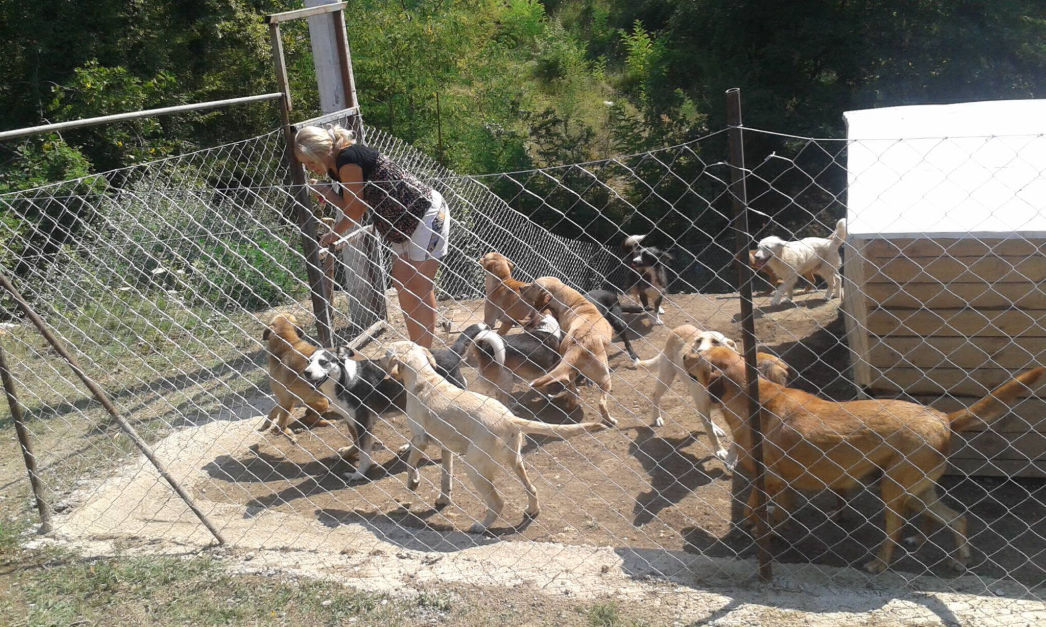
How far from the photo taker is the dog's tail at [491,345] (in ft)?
18.4

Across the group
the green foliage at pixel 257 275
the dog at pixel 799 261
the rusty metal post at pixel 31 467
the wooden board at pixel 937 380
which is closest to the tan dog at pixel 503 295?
the green foliage at pixel 257 275

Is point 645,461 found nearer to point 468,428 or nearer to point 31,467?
point 468,428

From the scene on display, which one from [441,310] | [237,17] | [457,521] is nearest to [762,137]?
[441,310]

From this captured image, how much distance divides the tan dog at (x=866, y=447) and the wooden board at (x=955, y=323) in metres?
0.70

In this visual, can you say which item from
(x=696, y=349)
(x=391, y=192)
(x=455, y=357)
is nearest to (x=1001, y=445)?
(x=696, y=349)

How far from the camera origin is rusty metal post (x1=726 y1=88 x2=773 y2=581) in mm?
3250

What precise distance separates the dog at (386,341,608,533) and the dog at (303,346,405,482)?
331mm

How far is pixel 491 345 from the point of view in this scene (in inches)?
222

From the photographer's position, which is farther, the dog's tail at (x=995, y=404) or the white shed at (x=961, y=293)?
the white shed at (x=961, y=293)

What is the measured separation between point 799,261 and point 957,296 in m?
4.14

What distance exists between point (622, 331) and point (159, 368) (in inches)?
158

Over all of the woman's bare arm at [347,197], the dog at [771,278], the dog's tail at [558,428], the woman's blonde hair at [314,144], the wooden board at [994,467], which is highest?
the woman's blonde hair at [314,144]

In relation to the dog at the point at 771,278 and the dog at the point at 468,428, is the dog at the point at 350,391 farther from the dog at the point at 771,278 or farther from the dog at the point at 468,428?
the dog at the point at 771,278

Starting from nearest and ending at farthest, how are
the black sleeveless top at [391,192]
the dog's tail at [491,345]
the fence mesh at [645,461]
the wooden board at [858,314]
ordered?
the fence mesh at [645,461], the wooden board at [858,314], the black sleeveless top at [391,192], the dog's tail at [491,345]
